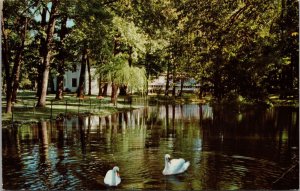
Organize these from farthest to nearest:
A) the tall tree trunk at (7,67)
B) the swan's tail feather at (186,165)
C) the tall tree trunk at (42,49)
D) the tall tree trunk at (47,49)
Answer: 1. the tall tree trunk at (42,49)
2. the tall tree trunk at (47,49)
3. the tall tree trunk at (7,67)
4. the swan's tail feather at (186,165)

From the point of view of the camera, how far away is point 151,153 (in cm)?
1191

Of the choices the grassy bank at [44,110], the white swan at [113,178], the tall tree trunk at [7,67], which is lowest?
the white swan at [113,178]

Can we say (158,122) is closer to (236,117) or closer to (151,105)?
(236,117)

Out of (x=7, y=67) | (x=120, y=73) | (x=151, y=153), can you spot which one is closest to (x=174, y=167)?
(x=151, y=153)

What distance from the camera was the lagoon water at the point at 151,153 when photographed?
30.6 ft

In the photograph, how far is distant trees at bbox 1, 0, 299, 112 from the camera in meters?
9.81

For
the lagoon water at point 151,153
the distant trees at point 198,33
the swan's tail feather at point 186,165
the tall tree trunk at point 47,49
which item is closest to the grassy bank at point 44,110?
the tall tree trunk at point 47,49

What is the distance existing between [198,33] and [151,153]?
286 centimetres

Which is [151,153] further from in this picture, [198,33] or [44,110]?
[44,110]

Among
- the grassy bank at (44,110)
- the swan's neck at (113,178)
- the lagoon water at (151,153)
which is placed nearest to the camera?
the swan's neck at (113,178)

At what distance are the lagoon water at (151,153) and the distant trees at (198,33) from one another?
3.79ft

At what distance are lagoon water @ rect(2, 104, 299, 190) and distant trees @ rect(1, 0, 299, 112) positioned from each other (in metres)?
1.15

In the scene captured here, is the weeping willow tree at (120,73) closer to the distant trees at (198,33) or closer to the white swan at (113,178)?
the distant trees at (198,33)

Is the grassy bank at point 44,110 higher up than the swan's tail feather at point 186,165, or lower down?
higher up
